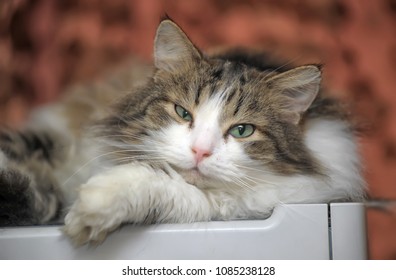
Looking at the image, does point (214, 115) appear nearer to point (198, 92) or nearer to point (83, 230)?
point (198, 92)

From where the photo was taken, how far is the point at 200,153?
84 centimetres

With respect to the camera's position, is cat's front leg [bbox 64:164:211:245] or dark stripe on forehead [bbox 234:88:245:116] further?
dark stripe on forehead [bbox 234:88:245:116]

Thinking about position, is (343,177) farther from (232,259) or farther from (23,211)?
(23,211)

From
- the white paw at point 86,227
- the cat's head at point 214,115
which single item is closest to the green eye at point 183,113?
the cat's head at point 214,115

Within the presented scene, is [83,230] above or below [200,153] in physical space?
below

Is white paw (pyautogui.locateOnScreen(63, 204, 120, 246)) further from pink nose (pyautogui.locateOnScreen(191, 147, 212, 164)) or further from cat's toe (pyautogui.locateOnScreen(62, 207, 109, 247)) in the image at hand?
pink nose (pyautogui.locateOnScreen(191, 147, 212, 164))

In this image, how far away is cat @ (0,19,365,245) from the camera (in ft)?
2.69

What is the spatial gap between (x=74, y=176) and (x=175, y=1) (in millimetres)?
555

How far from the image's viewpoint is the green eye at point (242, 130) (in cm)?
92

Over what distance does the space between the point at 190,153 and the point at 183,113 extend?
0.41ft

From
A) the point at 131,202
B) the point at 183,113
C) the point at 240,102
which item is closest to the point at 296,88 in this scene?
the point at 240,102

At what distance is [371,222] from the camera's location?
3.53 feet

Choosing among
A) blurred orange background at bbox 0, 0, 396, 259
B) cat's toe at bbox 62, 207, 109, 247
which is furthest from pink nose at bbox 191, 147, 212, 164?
blurred orange background at bbox 0, 0, 396, 259
